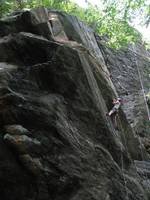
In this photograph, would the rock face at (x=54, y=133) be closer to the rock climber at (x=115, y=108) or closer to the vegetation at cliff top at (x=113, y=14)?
the rock climber at (x=115, y=108)

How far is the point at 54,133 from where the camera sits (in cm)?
758

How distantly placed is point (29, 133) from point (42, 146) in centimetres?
35

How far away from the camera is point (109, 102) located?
1187cm

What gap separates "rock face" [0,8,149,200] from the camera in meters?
6.89

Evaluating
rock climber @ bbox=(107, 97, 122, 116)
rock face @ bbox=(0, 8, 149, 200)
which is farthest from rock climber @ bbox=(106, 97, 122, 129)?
rock face @ bbox=(0, 8, 149, 200)

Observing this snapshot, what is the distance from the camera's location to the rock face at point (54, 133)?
6.89 m

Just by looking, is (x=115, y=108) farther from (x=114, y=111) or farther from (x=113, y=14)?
(x=113, y=14)

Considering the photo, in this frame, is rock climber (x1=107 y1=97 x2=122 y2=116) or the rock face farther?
rock climber (x1=107 y1=97 x2=122 y2=116)

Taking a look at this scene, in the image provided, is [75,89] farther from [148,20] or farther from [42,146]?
[148,20]

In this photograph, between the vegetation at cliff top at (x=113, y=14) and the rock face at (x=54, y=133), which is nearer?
the rock face at (x=54, y=133)

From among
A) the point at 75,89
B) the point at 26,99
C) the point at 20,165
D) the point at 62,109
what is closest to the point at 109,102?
the point at 75,89

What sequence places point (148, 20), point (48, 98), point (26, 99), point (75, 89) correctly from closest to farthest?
point (26, 99)
point (48, 98)
point (75, 89)
point (148, 20)

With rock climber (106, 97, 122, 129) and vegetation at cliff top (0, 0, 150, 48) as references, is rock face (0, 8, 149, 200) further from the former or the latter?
vegetation at cliff top (0, 0, 150, 48)

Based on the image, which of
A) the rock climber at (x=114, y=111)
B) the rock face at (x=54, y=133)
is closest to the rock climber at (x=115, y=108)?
the rock climber at (x=114, y=111)
